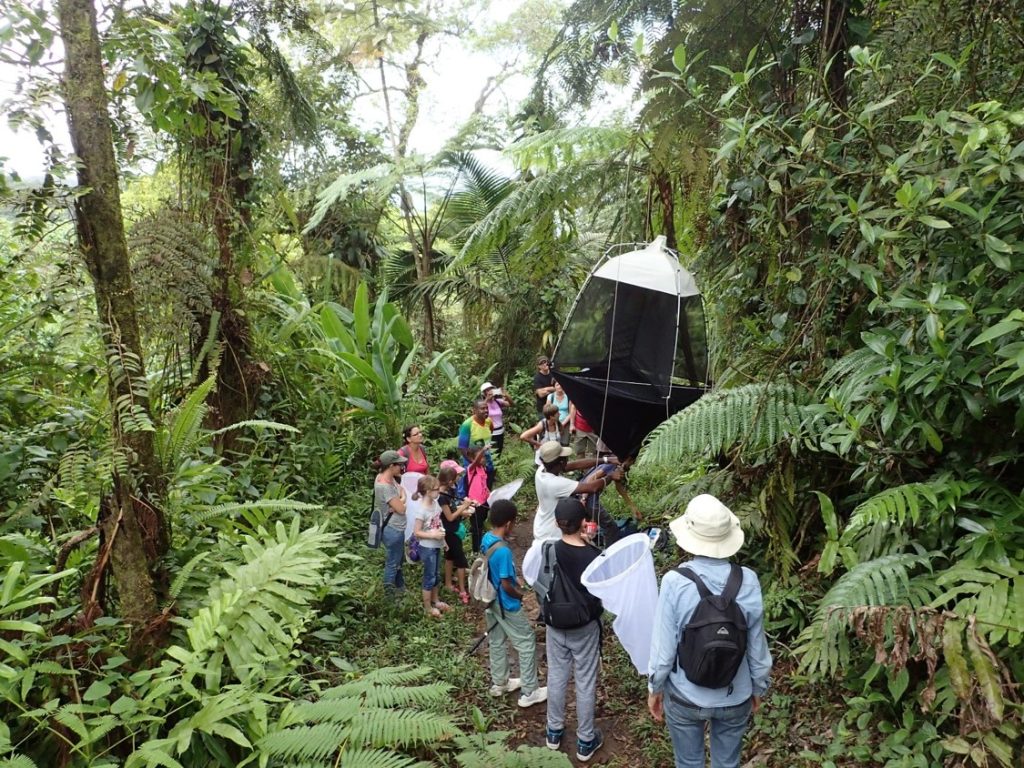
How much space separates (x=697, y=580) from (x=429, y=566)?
2.66 meters

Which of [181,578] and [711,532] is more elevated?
[711,532]

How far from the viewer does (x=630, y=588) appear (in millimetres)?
3074

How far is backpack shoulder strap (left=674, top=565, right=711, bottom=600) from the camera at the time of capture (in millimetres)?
2509

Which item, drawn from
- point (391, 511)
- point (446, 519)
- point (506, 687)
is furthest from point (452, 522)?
point (506, 687)

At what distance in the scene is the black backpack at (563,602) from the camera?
3.20m

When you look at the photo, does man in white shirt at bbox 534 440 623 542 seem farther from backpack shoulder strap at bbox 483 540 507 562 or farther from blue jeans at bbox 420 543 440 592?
blue jeans at bbox 420 543 440 592

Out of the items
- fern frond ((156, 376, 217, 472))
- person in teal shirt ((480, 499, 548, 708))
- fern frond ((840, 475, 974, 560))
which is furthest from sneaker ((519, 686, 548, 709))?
fern frond ((156, 376, 217, 472))

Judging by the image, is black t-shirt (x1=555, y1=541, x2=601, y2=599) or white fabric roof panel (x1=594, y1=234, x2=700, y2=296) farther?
white fabric roof panel (x1=594, y1=234, x2=700, y2=296)

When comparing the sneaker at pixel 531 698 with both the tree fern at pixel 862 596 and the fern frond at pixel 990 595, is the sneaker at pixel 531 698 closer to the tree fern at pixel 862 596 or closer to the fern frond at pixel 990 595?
the tree fern at pixel 862 596

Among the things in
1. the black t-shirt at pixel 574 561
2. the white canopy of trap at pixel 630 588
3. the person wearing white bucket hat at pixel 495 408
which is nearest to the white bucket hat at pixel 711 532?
the white canopy of trap at pixel 630 588

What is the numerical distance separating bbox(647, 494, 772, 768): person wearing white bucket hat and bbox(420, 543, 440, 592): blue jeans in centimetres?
235

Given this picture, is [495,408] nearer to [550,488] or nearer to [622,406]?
[622,406]

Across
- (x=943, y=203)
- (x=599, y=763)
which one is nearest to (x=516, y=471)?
(x=599, y=763)

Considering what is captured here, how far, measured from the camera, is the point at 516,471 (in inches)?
302
